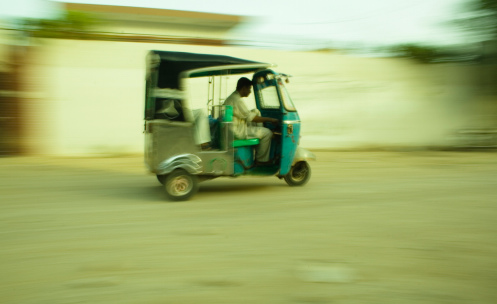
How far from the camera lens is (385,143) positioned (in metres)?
14.6

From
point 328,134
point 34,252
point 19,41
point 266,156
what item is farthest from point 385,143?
point 34,252

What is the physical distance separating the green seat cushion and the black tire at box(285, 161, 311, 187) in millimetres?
992

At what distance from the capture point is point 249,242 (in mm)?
4684

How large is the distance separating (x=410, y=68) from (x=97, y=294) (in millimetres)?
13514

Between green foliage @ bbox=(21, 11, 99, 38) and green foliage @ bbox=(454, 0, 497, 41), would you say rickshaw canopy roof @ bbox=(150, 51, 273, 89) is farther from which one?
green foliage @ bbox=(454, 0, 497, 41)

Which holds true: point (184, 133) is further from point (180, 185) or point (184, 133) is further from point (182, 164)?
point (180, 185)

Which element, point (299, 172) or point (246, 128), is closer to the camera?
point (246, 128)

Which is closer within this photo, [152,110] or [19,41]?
[152,110]

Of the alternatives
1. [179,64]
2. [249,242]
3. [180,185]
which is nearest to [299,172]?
[180,185]

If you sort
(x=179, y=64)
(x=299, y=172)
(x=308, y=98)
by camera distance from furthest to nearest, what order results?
(x=308, y=98) → (x=299, y=172) → (x=179, y=64)

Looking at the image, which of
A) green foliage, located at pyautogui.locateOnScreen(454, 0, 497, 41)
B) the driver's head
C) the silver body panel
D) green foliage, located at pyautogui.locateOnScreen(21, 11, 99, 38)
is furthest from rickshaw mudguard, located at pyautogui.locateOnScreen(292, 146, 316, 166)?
green foliage, located at pyautogui.locateOnScreen(454, 0, 497, 41)

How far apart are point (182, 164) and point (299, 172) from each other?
7.48 feet

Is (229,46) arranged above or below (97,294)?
above

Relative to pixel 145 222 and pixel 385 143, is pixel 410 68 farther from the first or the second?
pixel 145 222
